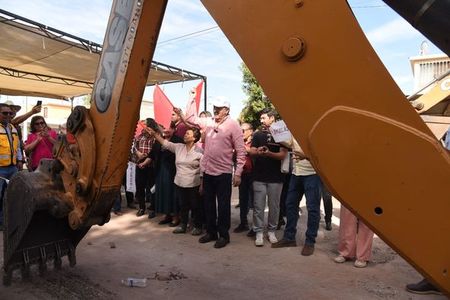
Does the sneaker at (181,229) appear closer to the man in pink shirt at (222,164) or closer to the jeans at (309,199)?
the man in pink shirt at (222,164)

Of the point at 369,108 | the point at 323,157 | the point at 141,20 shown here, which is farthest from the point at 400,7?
the point at 141,20

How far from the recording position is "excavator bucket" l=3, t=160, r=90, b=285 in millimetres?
3051

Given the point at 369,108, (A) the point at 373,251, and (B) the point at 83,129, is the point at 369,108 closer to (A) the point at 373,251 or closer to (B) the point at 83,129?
(B) the point at 83,129

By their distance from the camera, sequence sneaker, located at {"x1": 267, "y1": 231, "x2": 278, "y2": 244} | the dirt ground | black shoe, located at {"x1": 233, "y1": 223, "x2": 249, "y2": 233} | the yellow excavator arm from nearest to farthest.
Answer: the yellow excavator arm < the dirt ground < sneaker, located at {"x1": 267, "y1": 231, "x2": 278, "y2": 244} < black shoe, located at {"x1": 233, "y1": 223, "x2": 249, "y2": 233}

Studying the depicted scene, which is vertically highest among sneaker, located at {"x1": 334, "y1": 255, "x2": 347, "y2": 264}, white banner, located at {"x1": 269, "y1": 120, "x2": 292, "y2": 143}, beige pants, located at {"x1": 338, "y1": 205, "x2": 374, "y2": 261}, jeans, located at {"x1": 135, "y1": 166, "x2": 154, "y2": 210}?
white banner, located at {"x1": 269, "y1": 120, "x2": 292, "y2": 143}

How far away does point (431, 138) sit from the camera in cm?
156

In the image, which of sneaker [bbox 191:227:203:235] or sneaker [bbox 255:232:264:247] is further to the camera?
sneaker [bbox 191:227:203:235]

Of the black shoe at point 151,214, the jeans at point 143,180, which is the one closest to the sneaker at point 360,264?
the black shoe at point 151,214

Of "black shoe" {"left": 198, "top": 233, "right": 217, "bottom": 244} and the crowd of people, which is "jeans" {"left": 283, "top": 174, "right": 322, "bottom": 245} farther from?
"black shoe" {"left": 198, "top": 233, "right": 217, "bottom": 244}

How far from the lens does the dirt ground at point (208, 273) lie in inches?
150

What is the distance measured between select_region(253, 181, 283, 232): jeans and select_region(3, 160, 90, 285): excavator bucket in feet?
9.01

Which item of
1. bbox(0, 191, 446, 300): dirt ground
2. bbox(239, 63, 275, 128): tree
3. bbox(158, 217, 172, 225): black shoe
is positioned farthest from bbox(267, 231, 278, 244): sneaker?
bbox(239, 63, 275, 128): tree

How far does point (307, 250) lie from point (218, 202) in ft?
4.40

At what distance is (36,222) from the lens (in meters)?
3.36
